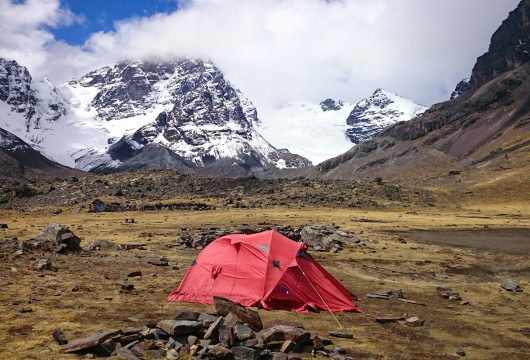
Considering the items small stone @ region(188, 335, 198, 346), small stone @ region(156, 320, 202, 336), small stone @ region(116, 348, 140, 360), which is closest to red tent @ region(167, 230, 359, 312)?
small stone @ region(156, 320, 202, 336)

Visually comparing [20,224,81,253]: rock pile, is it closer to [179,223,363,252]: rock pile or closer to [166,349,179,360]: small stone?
[179,223,363,252]: rock pile

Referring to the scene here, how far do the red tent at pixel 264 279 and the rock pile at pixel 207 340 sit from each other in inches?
166

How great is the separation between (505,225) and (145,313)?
163ft

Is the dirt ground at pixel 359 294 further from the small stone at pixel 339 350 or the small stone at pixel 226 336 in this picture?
the small stone at pixel 226 336

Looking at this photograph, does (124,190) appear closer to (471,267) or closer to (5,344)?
(471,267)

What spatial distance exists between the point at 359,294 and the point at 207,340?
1040 centimetres

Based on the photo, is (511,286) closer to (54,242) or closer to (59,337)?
(59,337)

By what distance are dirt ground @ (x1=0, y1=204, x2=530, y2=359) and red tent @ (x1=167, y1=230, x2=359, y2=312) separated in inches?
35.5

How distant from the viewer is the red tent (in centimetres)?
1823

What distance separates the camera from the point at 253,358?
11680 mm

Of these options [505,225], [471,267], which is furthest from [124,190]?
[471,267]

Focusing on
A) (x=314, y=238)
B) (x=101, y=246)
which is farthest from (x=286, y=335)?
(x=314, y=238)

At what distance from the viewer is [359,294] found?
21.3 metres

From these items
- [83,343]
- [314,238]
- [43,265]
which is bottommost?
[83,343]
